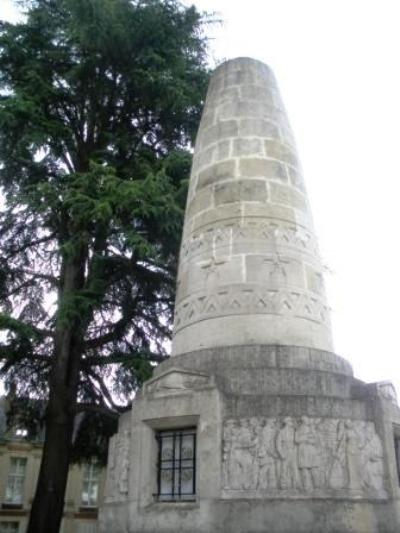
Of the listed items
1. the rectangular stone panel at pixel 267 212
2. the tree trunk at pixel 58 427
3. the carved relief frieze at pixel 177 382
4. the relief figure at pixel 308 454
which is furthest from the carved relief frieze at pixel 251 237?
the tree trunk at pixel 58 427

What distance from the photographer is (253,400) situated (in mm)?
6512

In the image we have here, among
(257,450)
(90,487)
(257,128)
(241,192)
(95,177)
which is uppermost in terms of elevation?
(95,177)

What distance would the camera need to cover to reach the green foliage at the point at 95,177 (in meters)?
12.4

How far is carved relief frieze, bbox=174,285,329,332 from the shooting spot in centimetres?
761

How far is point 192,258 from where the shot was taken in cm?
851

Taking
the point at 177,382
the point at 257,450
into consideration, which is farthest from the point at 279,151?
the point at 257,450

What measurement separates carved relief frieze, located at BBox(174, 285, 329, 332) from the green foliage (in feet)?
12.3

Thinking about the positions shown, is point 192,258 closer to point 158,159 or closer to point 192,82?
point 158,159

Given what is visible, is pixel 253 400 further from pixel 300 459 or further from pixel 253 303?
pixel 253 303

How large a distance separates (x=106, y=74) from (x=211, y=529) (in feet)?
41.9

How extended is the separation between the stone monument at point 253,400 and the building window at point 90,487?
80.0 ft

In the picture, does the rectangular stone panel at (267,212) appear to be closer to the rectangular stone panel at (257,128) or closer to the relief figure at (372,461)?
the rectangular stone panel at (257,128)

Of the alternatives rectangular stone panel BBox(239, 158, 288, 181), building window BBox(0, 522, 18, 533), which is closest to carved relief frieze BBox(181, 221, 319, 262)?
rectangular stone panel BBox(239, 158, 288, 181)

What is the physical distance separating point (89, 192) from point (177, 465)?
24.7ft
